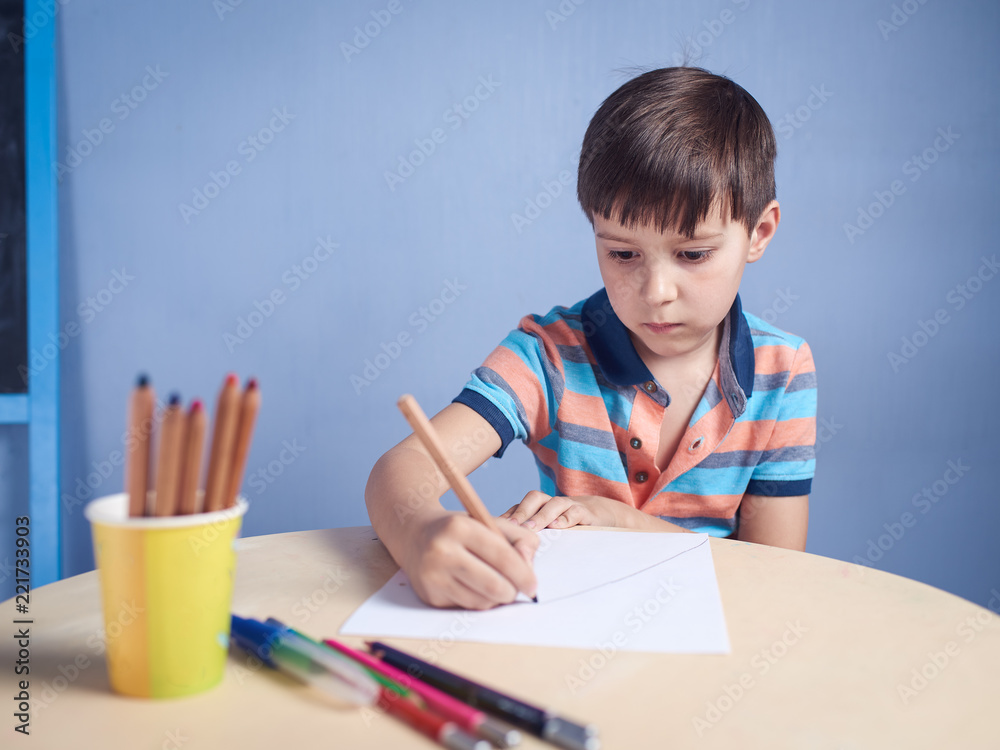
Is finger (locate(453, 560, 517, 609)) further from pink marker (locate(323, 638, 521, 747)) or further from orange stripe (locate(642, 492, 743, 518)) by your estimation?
orange stripe (locate(642, 492, 743, 518))

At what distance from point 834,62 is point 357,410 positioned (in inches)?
39.2

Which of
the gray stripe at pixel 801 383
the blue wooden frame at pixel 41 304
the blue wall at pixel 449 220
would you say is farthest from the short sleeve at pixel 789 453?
the blue wooden frame at pixel 41 304

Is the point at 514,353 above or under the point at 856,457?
above

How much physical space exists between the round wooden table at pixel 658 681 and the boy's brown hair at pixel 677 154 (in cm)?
39

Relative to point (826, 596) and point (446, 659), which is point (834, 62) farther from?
point (446, 659)

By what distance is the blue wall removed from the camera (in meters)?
1.19

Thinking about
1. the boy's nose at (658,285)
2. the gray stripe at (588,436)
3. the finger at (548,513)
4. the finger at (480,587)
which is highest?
the boy's nose at (658,285)

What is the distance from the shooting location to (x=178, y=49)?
1.18 m

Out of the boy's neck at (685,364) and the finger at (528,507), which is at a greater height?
the boy's neck at (685,364)

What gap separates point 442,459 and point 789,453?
573 mm

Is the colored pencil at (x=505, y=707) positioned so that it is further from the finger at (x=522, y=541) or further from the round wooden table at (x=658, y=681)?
the finger at (x=522, y=541)

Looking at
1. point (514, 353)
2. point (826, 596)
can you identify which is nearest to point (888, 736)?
point (826, 596)

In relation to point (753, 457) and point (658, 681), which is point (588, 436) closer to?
point (753, 457)

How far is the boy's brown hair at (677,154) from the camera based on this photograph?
29.1 inches
